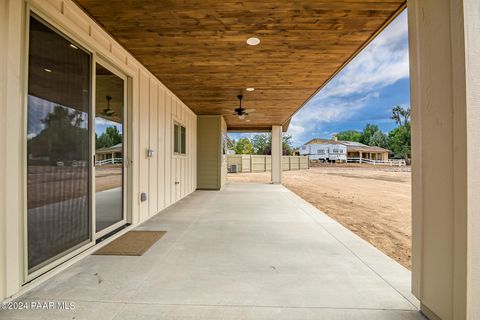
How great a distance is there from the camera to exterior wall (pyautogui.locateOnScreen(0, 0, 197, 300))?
5.74 ft

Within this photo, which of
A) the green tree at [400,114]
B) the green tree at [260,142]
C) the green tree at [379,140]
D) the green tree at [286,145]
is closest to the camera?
the green tree at [260,142]

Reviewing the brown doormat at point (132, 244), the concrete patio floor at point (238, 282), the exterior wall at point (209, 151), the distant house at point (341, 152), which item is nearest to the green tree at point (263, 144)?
the distant house at point (341, 152)

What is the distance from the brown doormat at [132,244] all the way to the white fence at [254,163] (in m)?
15.4

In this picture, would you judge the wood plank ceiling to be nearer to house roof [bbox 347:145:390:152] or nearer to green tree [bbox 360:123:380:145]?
house roof [bbox 347:145:390:152]

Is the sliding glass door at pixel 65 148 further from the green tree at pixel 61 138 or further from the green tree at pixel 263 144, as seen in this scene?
the green tree at pixel 263 144

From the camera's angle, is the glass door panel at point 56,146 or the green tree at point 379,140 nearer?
the glass door panel at point 56,146

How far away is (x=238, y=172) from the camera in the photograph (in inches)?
754

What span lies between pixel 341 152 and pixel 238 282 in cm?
4304

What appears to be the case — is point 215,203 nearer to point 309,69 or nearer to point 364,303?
point 309,69

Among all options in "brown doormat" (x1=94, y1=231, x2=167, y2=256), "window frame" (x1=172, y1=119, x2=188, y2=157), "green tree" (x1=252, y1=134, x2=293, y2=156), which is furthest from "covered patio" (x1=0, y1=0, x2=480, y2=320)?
→ "green tree" (x1=252, y1=134, x2=293, y2=156)

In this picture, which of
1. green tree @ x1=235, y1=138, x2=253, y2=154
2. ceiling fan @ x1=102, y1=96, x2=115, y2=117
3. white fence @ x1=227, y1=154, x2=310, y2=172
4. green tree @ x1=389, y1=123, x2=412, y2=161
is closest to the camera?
ceiling fan @ x1=102, y1=96, x2=115, y2=117

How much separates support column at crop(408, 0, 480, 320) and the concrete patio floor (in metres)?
0.39

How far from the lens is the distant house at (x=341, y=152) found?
4050 cm

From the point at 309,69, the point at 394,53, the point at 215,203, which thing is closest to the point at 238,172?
the point at 215,203
